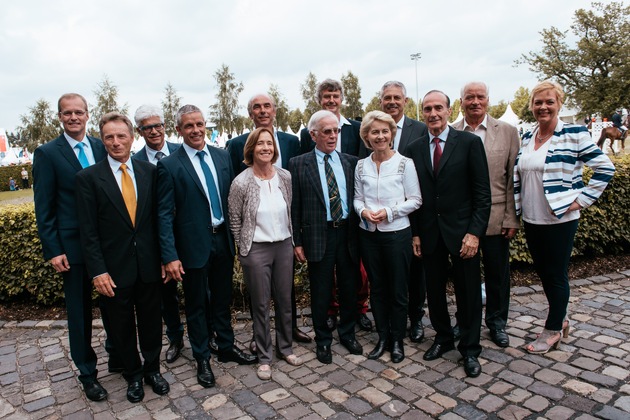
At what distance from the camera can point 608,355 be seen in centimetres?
383

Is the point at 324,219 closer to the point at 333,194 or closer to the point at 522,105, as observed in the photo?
the point at 333,194

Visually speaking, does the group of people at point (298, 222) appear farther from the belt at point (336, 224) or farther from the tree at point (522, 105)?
the tree at point (522, 105)

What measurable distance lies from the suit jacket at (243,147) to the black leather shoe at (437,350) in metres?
2.23

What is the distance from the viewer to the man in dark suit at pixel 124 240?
329 cm

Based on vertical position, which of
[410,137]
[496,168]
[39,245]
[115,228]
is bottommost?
[39,245]

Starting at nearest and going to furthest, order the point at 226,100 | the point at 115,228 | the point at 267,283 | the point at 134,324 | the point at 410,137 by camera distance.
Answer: the point at 115,228 → the point at 134,324 → the point at 267,283 → the point at 410,137 → the point at 226,100

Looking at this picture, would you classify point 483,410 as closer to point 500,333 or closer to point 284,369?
point 500,333

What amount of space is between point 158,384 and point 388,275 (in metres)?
2.17

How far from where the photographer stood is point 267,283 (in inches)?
155

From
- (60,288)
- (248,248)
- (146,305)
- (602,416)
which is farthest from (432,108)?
(60,288)

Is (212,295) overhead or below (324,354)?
overhead

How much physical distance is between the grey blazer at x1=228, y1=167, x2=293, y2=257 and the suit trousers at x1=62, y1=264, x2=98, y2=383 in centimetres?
126

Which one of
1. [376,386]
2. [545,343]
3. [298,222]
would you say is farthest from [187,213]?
[545,343]

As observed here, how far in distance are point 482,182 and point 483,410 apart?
68.6 inches
